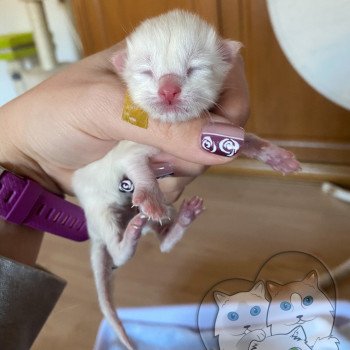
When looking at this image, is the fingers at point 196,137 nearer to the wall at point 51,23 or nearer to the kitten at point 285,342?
the kitten at point 285,342

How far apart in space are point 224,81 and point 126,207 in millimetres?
280

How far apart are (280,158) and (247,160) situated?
0.90 meters

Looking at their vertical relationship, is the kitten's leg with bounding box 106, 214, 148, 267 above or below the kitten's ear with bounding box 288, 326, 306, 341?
above

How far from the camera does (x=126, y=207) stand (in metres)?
0.76

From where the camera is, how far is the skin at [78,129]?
1.83 feet

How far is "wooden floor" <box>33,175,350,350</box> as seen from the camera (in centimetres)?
97

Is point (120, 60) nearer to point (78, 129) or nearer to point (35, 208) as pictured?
point (78, 129)

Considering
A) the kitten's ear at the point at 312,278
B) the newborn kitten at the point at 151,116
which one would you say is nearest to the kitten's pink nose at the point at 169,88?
the newborn kitten at the point at 151,116

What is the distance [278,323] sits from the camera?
0.58m

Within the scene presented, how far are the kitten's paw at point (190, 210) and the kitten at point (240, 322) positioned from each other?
0.46ft

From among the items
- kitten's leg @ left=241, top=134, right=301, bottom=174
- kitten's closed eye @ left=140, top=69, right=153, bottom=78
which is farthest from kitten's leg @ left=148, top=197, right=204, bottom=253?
kitten's closed eye @ left=140, top=69, right=153, bottom=78

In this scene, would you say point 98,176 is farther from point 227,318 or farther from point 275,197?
point 275,197

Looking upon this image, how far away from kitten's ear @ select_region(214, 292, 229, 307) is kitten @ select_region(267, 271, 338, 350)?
62mm

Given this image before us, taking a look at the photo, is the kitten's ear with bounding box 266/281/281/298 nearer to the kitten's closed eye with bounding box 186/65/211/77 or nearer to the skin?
the skin
